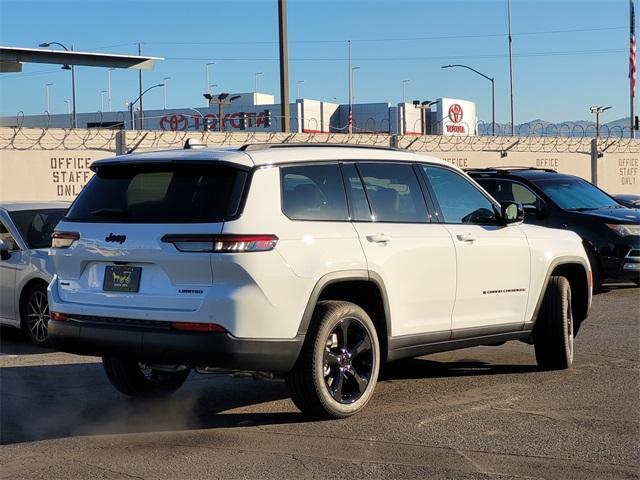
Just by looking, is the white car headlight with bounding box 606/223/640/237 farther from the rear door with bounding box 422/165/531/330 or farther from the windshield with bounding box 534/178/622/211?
the rear door with bounding box 422/165/531/330

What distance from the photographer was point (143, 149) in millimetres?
24703

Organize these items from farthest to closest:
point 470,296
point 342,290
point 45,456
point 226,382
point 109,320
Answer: point 226,382, point 470,296, point 342,290, point 109,320, point 45,456

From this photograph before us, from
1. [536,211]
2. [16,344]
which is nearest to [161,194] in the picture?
[16,344]

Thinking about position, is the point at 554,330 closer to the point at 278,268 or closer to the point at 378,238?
the point at 378,238

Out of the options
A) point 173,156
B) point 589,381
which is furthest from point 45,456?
point 589,381

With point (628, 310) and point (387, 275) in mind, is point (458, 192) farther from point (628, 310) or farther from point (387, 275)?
point (628, 310)

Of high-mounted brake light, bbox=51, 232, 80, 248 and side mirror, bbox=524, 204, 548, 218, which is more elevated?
side mirror, bbox=524, 204, 548, 218

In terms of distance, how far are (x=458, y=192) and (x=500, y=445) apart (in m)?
2.51

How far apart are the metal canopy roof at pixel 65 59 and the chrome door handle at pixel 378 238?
10459 mm

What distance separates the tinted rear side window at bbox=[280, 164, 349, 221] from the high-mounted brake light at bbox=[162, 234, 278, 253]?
0.36 metres

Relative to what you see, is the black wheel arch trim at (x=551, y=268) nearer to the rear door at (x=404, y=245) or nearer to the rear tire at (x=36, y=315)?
the rear door at (x=404, y=245)

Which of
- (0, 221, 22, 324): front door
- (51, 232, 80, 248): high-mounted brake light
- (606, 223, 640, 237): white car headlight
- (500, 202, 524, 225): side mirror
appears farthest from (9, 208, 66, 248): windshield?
(606, 223, 640, 237): white car headlight

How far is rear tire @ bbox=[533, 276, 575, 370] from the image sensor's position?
832 centimetres

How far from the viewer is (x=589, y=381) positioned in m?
7.91
